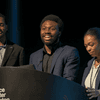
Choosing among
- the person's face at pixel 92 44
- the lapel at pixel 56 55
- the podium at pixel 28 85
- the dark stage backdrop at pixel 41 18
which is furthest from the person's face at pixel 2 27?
the dark stage backdrop at pixel 41 18

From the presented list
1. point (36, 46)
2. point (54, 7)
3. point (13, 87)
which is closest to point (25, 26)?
point (36, 46)

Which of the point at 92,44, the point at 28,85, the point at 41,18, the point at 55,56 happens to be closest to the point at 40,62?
the point at 55,56

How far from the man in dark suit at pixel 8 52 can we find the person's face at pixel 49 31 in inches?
14.8

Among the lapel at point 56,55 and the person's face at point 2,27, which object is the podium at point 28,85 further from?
the person's face at point 2,27

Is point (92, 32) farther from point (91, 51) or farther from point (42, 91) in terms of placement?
point (42, 91)

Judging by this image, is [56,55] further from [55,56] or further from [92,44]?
[92,44]

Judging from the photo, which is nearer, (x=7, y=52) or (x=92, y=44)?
(x=92, y=44)

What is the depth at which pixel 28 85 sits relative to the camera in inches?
41.0

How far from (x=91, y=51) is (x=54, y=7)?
1592mm

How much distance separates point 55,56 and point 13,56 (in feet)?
1.66

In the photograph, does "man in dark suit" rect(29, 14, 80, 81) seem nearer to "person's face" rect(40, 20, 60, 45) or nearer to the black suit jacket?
"person's face" rect(40, 20, 60, 45)

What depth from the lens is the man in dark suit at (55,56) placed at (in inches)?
70.5

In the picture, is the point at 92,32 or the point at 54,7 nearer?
the point at 92,32

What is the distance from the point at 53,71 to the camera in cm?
182
